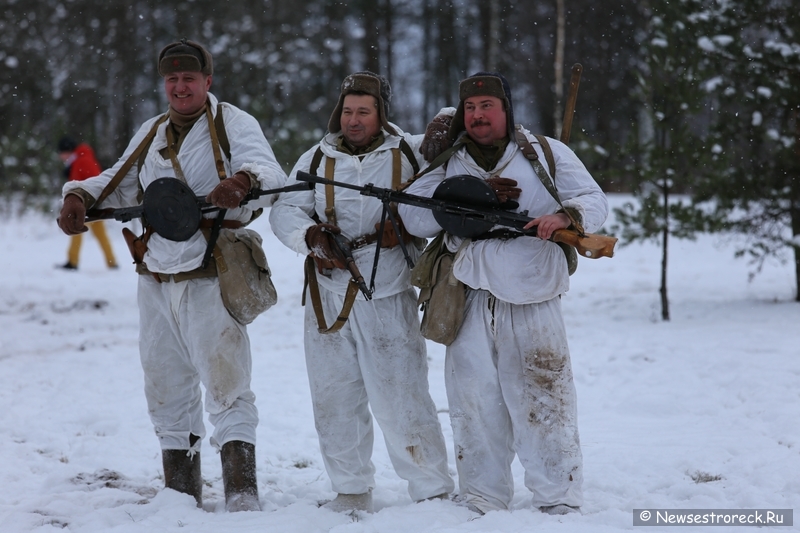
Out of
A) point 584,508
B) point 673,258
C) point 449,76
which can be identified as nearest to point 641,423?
point 584,508

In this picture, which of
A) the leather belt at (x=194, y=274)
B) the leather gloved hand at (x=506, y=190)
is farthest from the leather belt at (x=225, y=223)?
the leather gloved hand at (x=506, y=190)

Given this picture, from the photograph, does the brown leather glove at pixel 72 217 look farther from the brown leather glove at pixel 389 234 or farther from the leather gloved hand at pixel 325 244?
the brown leather glove at pixel 389 234

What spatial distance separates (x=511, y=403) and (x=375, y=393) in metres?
0.67

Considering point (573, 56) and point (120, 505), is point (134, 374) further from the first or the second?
point (573, 56)

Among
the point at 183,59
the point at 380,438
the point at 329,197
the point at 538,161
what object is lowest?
the point at 380,438

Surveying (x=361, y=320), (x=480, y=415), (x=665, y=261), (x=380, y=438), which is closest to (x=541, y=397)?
(x=480, y=415)

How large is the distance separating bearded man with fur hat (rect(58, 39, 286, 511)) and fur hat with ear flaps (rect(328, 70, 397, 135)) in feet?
1.26

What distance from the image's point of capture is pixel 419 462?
3637mm

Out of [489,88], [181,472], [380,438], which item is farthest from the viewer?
[380,438]

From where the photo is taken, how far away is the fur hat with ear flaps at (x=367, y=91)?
365cm

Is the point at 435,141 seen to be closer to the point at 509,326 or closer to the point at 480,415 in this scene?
the point at 509,326

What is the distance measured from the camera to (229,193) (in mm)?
3420

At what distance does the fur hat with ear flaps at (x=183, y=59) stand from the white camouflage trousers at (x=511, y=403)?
178 cm

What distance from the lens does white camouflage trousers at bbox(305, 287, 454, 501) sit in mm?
3629
